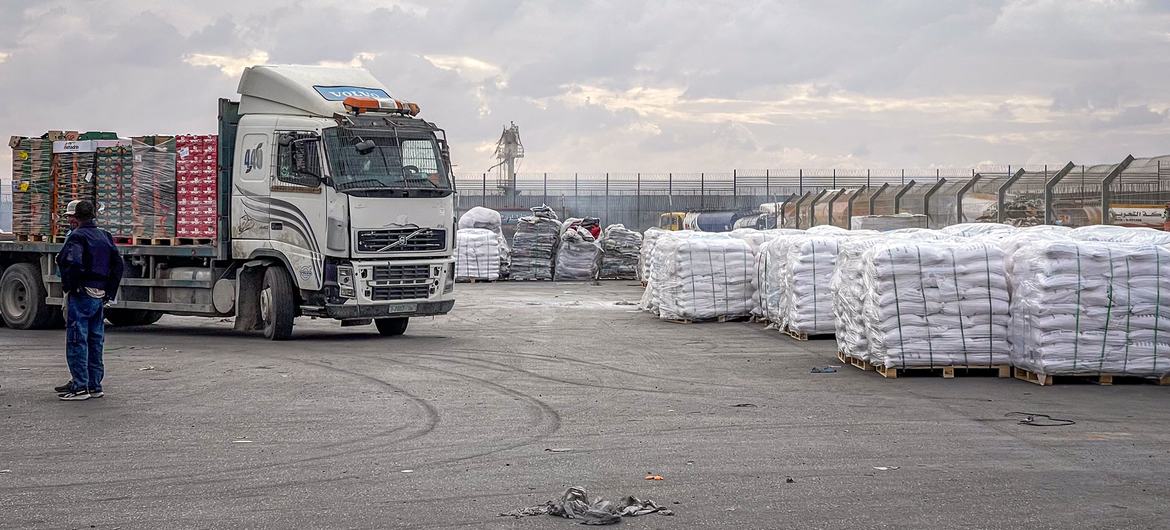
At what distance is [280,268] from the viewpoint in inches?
658

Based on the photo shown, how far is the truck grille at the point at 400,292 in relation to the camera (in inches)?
643

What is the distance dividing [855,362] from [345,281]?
22.5 ft

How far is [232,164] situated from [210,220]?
0.87 metres

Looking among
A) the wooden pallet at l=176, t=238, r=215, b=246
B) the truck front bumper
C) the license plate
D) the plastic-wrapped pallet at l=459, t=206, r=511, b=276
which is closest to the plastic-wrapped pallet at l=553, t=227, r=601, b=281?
the plastic-wrapped pallet at l=459, t=206, r=511, b=276

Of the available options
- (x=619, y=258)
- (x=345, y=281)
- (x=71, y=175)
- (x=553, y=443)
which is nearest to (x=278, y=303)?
(x=345, y=281)

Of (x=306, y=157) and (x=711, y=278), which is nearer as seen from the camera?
(x=306, y=157)

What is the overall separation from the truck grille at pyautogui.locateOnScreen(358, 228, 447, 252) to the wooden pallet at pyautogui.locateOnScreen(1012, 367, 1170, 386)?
8048mm

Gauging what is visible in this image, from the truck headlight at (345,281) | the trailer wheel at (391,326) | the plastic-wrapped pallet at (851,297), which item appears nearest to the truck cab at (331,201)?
the truck headlight at (345,281)

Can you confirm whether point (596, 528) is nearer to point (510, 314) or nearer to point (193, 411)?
point (193, 411)

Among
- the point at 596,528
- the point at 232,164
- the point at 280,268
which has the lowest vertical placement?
the point at 596,528

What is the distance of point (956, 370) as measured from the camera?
491 inches

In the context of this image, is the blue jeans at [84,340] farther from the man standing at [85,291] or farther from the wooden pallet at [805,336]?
the wooden pallet at [805,336]

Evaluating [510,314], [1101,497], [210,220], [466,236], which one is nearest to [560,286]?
[466,236]

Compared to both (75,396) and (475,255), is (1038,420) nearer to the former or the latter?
(75,396)
